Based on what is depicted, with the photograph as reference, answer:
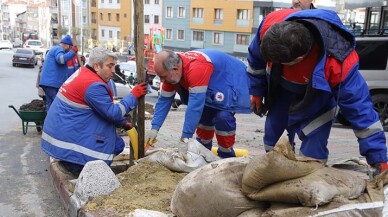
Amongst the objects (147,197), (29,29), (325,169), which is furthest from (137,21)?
(29,29)

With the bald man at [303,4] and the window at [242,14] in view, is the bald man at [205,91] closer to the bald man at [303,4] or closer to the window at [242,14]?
the bald man at [303,4]

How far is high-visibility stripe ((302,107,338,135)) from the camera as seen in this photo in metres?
3.12

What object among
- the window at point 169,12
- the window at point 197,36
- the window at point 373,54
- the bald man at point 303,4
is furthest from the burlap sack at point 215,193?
the window at point 169,12

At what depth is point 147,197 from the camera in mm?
3375

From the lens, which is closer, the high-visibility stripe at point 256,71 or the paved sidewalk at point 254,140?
the high-visibility stripe at point 256,71

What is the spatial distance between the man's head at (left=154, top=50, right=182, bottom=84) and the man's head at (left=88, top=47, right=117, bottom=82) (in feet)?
1.82

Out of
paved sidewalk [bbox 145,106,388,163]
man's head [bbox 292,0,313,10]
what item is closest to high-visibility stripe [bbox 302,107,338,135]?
man's head [bbox 292,0,313,10]

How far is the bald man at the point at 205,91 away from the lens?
3.98 m

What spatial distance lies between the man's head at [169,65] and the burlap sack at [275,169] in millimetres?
1718

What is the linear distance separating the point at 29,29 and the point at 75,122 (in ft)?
337

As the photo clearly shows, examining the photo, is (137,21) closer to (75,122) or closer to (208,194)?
(75,122)

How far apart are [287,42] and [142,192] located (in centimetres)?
173

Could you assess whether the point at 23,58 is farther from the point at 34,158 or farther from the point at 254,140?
the point at 254,140

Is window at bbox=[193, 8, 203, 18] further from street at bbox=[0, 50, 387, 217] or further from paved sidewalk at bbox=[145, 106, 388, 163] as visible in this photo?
paved sidewalk at bbox=[145, 106, 388, 163]
